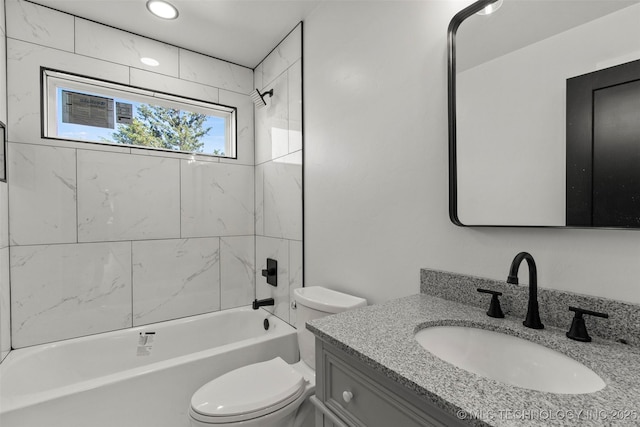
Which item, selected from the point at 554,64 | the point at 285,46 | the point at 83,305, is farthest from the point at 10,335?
the point at 554,64

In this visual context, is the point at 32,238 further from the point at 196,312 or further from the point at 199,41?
the point at 199,41

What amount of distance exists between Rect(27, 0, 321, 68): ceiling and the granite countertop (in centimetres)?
194

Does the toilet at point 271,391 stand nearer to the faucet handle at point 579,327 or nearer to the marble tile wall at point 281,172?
the marble tile wall at point 281,172

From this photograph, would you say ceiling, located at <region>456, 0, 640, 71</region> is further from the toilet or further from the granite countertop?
the toilet

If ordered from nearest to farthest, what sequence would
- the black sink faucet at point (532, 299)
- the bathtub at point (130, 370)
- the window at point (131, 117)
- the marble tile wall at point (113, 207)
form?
the black sink faucet at point (532, 299)
the bathtub at point (130, 370)
the marble tile wall at point (113, 207)
the window at point (131, 117)

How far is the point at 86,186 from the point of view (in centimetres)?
205

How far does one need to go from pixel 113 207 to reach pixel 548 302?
2492mm

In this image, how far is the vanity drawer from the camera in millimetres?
685

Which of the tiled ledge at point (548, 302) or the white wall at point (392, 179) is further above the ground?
the white wall at point (392, 179)

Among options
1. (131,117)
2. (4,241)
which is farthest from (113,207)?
(131,117)

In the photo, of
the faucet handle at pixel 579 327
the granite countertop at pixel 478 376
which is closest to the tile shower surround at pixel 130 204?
the granite countertop at pixel 478 376

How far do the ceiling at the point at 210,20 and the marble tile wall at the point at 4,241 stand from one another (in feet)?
1.34

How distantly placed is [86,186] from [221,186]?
0.91m

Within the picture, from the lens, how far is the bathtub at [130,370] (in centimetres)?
139
